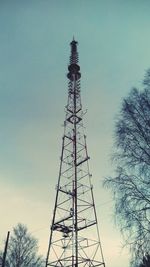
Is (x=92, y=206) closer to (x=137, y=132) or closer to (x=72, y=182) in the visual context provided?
(x=72, y=182)

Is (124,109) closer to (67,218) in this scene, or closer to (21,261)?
(67,218)

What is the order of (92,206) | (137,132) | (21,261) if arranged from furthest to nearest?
(21,261)
(92,206)
(137,132)

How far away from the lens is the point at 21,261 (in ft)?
80.0

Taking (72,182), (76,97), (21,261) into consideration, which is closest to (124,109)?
(72,182)

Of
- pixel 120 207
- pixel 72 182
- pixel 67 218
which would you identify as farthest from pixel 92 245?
pixel 120 207

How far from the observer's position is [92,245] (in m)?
15.2

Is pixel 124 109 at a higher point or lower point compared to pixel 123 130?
higher

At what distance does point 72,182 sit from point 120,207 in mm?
8222

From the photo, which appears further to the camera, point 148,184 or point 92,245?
point 92,245

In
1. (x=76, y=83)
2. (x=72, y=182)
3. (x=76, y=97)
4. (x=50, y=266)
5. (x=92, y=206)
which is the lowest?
(x=50, y=266)

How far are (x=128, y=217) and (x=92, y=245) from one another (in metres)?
7.56

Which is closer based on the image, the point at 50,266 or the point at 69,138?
the point at 50,266

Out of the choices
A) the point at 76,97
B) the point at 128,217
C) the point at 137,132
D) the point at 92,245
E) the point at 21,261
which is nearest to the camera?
the point at 128,217

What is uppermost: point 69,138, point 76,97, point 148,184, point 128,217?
point 76,97
